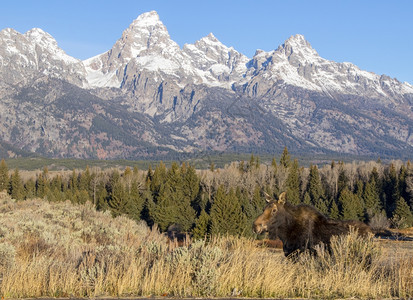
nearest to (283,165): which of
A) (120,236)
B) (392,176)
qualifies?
(392,176)

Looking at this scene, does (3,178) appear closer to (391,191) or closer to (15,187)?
(15,187)

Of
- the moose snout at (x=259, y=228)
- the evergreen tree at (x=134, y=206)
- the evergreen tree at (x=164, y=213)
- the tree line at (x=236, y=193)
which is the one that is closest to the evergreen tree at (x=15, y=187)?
the tree line at (x=236, y=193)

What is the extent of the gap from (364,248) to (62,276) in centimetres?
612

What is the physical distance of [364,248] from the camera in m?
9.12

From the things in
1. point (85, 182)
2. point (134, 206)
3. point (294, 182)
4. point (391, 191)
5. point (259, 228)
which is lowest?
point (134, 206)

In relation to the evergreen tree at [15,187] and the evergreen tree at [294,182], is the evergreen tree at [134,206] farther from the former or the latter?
the evergreen tree at [15,187]

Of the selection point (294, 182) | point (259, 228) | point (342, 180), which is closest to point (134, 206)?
point (294, 182)

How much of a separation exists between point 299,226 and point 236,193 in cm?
7970

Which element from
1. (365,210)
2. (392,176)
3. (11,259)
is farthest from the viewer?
(392,176)

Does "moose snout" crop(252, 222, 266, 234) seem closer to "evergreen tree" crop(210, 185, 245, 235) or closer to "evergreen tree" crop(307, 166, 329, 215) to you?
"evergreen tree" crop(210, 185, 245, 235)

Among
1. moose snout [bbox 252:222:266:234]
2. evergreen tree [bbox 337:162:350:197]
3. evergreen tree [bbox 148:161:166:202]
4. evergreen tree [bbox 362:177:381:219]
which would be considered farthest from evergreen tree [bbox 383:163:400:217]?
moose snout [bbox 252:222:266:234]

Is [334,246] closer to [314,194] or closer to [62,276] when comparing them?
[62,276]

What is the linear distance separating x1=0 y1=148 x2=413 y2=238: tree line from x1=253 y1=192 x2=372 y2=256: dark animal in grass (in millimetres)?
51625

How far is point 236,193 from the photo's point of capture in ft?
295
